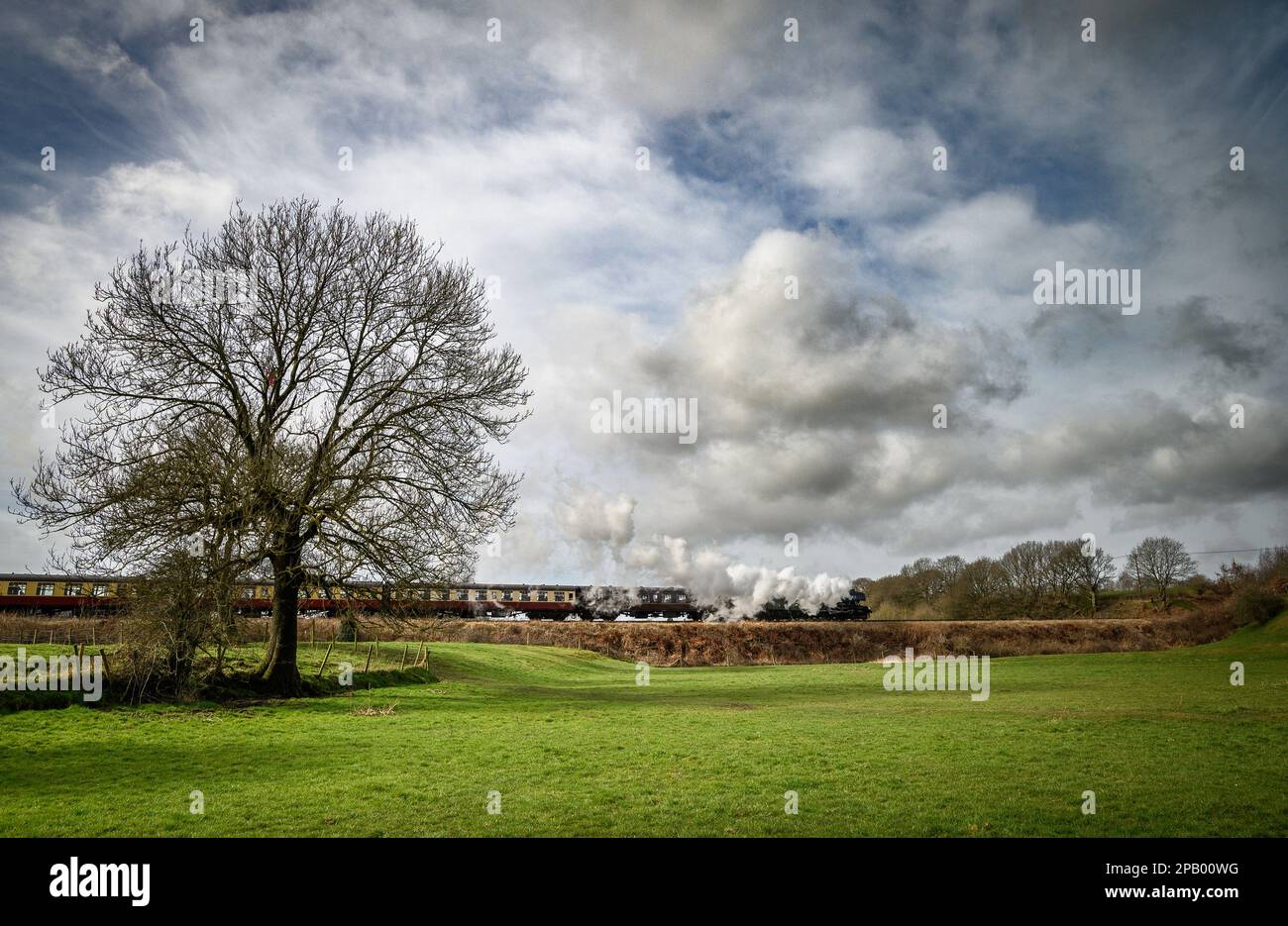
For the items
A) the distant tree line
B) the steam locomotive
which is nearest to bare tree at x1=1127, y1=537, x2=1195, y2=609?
the distant tree line

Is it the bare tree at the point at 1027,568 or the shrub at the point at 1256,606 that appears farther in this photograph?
the bare tree at the point at 1027,568

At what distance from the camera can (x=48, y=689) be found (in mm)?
18969

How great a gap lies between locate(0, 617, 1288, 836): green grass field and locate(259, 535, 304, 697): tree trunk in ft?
7.36

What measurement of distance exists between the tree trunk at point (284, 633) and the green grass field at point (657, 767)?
7.36ft

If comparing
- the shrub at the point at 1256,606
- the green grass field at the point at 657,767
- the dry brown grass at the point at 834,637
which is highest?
the green grass field at the point at 657,767

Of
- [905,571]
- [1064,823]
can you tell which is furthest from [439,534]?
[905,571]

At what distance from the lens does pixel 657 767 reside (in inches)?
554

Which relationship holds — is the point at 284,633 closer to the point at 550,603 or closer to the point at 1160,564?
the point at 550,603

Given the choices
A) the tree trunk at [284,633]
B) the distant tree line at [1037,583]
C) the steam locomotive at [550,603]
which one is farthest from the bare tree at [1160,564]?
the tree trunk at [284,633]

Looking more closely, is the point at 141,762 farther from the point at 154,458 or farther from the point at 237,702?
the point at 154,458

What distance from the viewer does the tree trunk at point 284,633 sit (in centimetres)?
2383

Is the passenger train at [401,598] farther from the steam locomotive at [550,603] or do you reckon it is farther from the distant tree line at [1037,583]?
the distant tree line at [1037,583]
